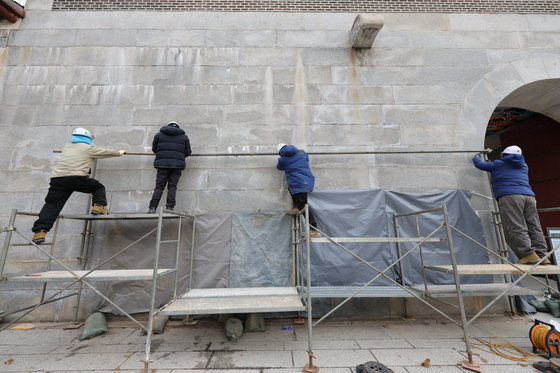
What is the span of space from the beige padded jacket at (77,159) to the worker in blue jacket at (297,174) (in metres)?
2.91

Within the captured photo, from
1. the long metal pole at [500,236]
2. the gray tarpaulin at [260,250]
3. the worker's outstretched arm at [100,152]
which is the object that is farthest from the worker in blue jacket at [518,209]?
the worker's outstretched arm at [100,152]

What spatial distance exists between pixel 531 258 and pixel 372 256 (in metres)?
2.46

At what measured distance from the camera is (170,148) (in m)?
4.78

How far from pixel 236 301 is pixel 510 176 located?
16.4 ft

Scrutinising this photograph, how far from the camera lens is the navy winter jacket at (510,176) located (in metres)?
4.70

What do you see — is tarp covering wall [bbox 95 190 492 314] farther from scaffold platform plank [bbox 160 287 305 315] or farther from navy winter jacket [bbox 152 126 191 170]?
navy winter jacket [bbox 152 126 191 170]

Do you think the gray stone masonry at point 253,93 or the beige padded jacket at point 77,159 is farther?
the gray stone masonry at point 253,93

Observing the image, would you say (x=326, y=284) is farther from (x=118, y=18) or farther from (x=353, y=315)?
(x=118, y=18)

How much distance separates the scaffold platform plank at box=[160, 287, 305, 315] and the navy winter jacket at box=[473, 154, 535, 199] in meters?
4.00

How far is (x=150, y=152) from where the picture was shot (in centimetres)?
526

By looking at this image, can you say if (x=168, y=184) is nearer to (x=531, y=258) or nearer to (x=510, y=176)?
(x=510, y=176)

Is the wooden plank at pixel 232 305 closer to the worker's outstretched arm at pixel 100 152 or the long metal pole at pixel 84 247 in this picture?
the long metal pole at pixel 84 247

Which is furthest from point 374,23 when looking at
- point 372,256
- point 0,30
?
point 0,30

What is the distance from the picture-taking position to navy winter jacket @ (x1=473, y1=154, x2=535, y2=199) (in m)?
4.70
